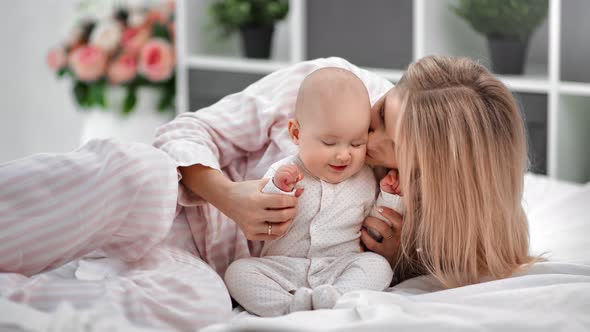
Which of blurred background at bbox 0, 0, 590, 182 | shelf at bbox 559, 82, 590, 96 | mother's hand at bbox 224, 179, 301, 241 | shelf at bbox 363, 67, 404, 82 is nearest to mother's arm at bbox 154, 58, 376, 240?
mother's hand at bbox 224, 179, 301, 241

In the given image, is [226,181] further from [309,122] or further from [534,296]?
[534,296]

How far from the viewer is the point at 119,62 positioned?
3357mm

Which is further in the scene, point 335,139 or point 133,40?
point 133,40

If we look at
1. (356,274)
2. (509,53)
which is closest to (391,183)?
(356,274)

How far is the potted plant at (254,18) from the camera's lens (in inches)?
134

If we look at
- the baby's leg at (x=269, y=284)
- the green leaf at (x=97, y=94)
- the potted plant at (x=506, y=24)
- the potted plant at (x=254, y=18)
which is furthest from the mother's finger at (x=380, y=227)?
the green leaf at (x=97, y=94)

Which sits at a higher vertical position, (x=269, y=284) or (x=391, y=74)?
(x=391, y=74)

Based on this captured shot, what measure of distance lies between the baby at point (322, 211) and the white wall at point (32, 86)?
3.21m

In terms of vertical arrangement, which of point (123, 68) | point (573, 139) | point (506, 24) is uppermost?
point (506, 24)

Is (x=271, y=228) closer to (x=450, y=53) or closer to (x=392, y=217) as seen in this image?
(x=392, y=217)

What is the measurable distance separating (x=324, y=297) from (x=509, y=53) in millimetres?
1602

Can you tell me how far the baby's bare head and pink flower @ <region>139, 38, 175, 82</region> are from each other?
81.8 inches

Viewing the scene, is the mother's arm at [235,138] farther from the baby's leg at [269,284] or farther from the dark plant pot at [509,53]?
the dark plant pot at [509,53]

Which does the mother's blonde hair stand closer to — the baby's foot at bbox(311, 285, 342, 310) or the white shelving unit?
the baby's foot at bbox(311, 285, 342, 310)
